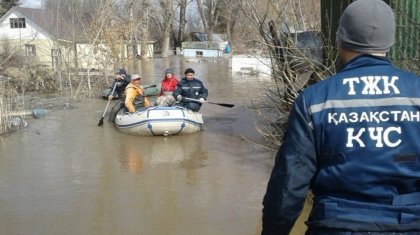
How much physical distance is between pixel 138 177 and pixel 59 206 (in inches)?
64.8

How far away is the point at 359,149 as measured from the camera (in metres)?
1.88

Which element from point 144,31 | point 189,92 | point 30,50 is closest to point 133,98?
point 189,92

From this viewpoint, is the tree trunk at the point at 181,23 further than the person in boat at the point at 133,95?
Yes

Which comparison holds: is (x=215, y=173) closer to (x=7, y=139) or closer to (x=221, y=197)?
(x=221, y=197)

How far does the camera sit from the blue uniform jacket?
186 cm

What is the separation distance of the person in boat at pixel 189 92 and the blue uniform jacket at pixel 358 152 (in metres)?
10.2

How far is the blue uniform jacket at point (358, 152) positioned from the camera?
1858 mm

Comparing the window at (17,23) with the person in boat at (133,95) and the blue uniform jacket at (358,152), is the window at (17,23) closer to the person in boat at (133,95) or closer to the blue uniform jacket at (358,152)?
the person in boat at (133,95)

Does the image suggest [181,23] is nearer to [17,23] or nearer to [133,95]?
[17,23]

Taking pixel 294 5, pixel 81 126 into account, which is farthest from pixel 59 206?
pixel 81 126

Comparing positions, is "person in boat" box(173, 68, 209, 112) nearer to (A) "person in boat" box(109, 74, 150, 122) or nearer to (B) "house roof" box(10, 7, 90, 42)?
(A) "person in boat" box(109, 74, 150, 122)

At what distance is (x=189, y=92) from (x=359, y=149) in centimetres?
1048

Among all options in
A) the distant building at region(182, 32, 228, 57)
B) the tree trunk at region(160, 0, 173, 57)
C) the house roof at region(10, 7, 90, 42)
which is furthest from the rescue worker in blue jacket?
the tree trunk at region(160, 0, 173, 57)

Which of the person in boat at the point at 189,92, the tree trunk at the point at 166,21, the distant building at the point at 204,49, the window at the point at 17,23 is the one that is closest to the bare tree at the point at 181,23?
the tree trunk at the point at 166,21
